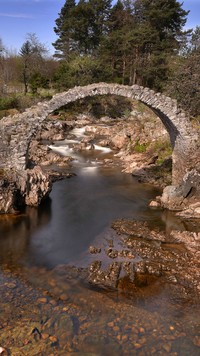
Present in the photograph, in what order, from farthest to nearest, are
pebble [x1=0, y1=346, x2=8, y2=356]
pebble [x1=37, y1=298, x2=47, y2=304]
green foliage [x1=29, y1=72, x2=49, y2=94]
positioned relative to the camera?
green foliage [x1=29, y1=72, x2=49, y2=94] → pebble [x1=37, y1=298, x2=47, y2=304] → pebble [x1=0, y1=346, x2=8, y2=356]

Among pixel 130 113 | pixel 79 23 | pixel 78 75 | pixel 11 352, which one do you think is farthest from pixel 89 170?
pixel 79 23

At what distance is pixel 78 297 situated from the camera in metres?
7.68

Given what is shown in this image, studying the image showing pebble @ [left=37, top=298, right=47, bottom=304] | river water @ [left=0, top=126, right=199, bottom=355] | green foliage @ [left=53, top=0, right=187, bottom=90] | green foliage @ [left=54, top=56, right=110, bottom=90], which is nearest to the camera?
river water @ [left=0, top=126, right=199, bottom=355]

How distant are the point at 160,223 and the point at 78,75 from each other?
29.3m

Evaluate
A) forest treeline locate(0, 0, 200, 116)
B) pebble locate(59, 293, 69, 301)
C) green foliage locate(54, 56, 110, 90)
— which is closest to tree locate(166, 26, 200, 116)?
forest treeline locate(0, 0, 200, 116)

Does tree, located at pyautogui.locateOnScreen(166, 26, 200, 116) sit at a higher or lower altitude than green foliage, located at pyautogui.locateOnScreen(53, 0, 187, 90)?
lower

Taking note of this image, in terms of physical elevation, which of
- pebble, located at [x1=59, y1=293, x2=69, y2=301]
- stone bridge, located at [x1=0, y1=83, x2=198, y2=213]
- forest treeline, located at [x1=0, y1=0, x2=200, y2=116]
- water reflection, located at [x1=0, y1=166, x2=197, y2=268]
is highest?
forest treeline, located at [x1=0, y1=0, x2=200, y2=116]

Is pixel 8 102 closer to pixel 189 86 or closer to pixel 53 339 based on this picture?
pixel 189 86

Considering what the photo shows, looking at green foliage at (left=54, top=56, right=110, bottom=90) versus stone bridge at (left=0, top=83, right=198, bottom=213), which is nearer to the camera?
stone bridge at (left=0, top=83, right=198, bottom=213)

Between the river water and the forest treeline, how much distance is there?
1981cm

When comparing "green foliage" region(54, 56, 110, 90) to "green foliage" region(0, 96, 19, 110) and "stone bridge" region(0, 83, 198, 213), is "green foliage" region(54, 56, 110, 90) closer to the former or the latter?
"green foliage" region(0, 96, 19, 110)

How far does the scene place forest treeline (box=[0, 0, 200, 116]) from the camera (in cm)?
3428

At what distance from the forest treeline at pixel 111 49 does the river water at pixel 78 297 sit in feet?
65.0

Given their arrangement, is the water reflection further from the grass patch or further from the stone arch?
the grass patch
